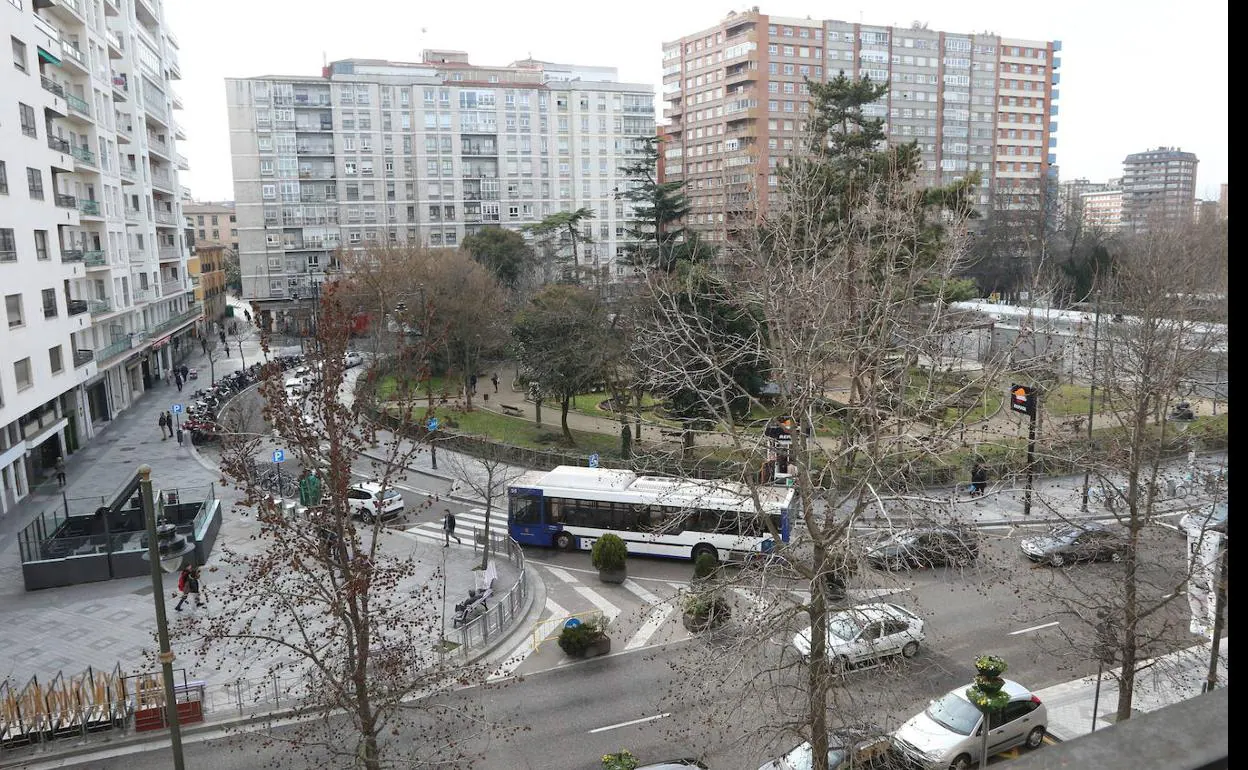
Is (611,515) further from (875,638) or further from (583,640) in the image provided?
(875,638)

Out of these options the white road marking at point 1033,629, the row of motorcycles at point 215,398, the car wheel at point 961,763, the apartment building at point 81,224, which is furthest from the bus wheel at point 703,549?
the apartment building at point 81,224

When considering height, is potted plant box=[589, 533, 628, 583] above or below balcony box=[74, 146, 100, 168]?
below

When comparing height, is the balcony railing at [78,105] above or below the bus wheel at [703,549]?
above

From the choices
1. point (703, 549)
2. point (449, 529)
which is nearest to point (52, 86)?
point (449, 529)

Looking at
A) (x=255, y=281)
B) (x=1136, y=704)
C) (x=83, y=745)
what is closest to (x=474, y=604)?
(x=83, y=745)

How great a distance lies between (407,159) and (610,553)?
59.0 m

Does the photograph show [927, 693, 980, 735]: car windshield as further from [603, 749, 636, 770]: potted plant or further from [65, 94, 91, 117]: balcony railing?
[65, 94, 91, 117]: balcony railing

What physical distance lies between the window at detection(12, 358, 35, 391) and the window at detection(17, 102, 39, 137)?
7849mm

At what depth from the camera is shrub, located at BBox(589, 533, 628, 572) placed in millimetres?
20859

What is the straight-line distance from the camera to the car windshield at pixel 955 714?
12836 mm

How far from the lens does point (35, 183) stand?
30.3 metres

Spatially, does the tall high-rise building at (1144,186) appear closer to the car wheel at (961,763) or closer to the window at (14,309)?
the car wheel at (961,763)

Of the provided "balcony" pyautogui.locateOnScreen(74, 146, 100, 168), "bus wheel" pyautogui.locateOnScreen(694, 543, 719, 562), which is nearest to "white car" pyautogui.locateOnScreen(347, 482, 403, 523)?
"bus wheel" pyautogui.locateOnScreen(694, 543, 719, 562)

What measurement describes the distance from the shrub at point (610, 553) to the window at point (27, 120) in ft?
80.8
